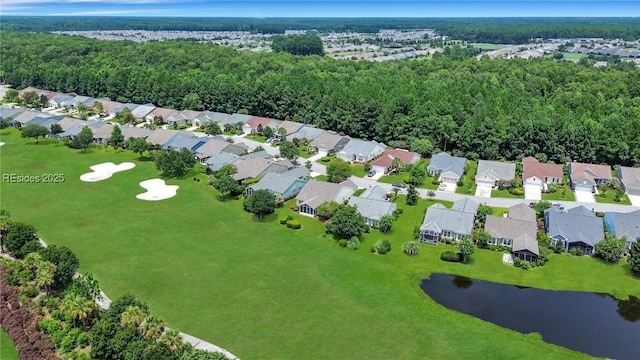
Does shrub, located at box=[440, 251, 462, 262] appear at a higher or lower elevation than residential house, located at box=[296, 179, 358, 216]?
lower

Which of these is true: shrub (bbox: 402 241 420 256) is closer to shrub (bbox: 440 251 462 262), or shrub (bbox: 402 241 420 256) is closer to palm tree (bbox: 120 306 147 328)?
shrub (bbox: 440 251 462 262)

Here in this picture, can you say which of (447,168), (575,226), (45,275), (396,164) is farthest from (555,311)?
(45,275)

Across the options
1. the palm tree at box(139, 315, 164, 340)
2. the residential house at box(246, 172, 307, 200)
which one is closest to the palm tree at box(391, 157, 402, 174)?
the residential house at box(246, 172, 307, 200)

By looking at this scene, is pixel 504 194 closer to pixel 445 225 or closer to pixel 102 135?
pixel 445 225

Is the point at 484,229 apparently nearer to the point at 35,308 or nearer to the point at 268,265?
the point at 268,265

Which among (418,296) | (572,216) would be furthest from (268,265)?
(572,216)

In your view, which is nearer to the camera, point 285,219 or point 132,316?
point 132,316
